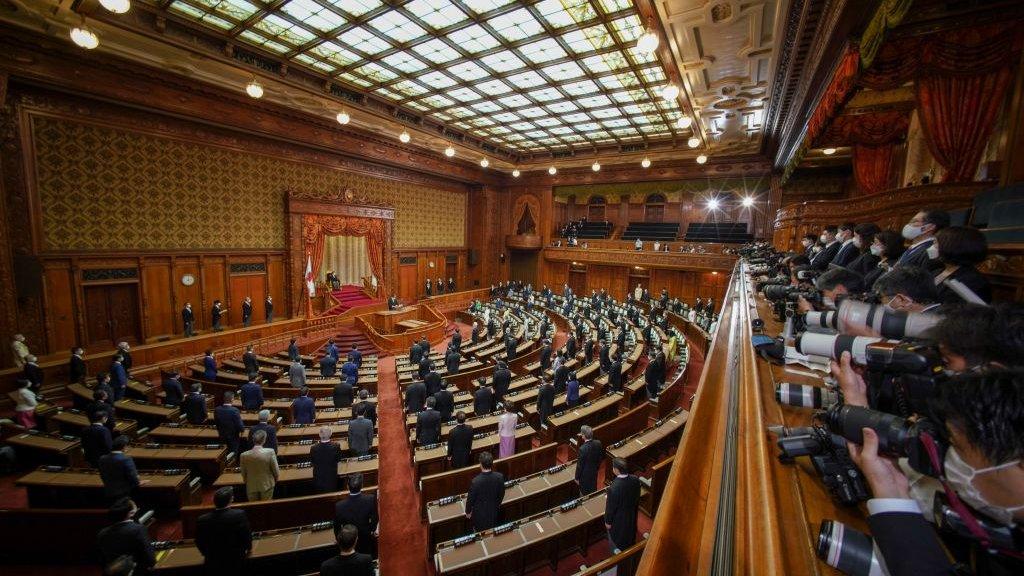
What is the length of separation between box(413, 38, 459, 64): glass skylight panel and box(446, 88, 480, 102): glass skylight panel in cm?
166

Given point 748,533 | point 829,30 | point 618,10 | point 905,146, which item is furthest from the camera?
point 905,146

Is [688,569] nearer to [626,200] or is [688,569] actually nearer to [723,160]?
[723,160]

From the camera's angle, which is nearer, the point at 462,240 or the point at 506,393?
the point at 506,393

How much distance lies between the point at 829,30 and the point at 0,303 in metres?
15.9

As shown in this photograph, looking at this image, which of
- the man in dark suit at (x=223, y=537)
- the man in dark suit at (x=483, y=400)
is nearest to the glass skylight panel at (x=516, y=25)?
the man in dark suit at (x=483, y=400)

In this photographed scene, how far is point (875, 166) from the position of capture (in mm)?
8367

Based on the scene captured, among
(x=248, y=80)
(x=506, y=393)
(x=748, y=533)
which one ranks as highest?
(x=248, y=80)

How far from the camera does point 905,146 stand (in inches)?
334

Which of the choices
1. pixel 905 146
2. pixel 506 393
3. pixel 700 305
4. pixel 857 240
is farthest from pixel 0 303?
pixel 905 146

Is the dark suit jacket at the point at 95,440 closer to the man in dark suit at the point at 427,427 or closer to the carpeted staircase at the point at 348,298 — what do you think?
the man in dark suit at the point at 427,427

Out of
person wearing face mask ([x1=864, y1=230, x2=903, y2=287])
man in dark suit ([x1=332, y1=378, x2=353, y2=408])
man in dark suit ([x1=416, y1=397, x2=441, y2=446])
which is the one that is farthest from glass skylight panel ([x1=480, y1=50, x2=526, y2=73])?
person wearing face mask ([x1=864, y1=230, x2=903, y2=287])

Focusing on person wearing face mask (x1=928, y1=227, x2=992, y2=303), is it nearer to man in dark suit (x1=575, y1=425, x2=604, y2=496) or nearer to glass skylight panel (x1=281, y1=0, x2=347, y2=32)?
man in dark suit (x1=575, y1=425, x2=604, y2=496)

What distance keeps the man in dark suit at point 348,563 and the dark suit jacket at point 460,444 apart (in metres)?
2.01

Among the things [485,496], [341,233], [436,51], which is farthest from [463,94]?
[485,496]
